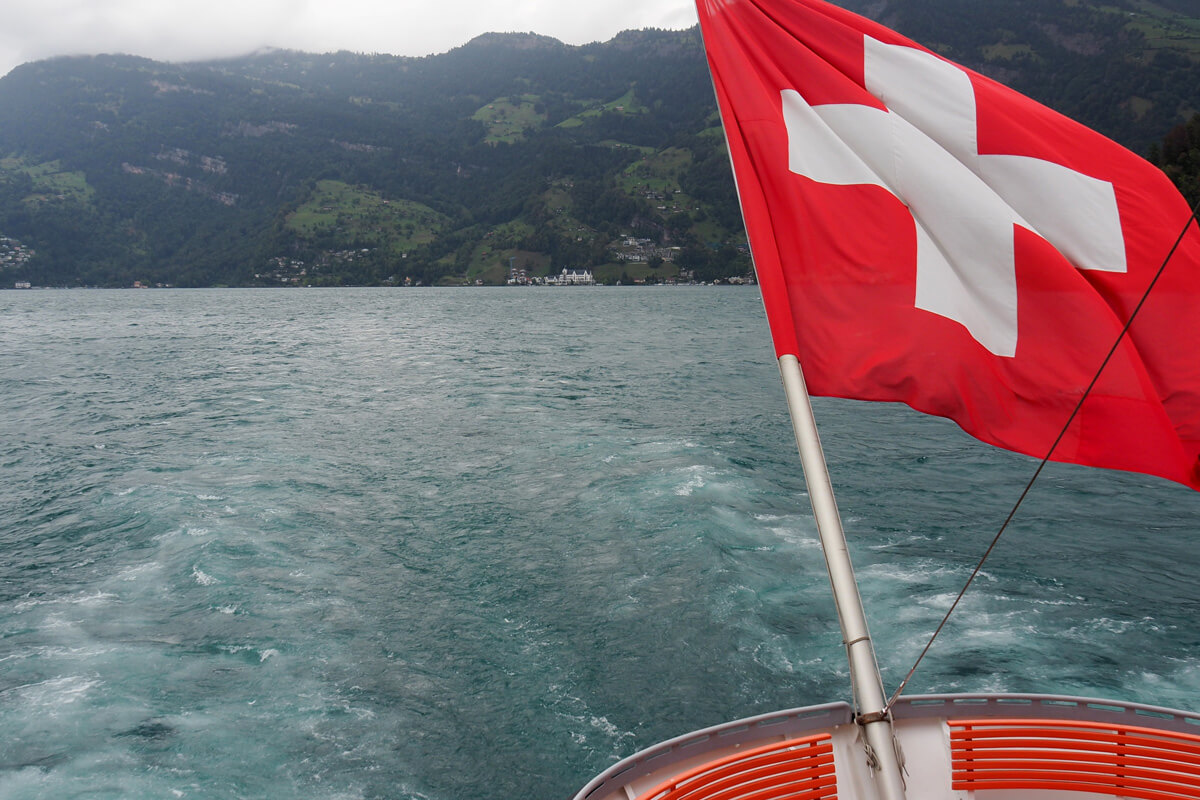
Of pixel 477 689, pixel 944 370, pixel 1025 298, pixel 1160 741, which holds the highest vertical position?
pixel 1025 298

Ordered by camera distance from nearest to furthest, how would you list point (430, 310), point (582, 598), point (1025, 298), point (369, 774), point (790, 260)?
point (1025, 298) < point (790, 260) < point (369, 774) < point (582, 598) < point (430, 310)

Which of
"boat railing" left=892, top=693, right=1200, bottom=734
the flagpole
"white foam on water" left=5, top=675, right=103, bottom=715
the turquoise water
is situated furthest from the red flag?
"white foam on water" left=5, top=675, right=103, bottom=715

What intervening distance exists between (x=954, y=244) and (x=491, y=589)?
9746 mm

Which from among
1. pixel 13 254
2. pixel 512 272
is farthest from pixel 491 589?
pixel 13 254

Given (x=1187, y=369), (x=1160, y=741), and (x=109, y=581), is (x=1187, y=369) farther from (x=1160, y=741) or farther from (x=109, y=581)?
(x=109, y=581)

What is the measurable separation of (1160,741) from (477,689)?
6896mm

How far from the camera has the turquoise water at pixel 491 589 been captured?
26.7 ft

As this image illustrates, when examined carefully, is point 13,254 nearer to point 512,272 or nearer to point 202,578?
point 512,272

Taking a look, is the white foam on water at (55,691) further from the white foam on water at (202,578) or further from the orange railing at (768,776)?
the orange railing at (768,776)

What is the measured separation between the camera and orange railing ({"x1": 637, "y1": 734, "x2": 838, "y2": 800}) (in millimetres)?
4012

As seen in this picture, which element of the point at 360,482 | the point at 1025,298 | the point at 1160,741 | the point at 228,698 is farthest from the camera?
the point at 360,482

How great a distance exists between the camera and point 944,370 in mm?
3527

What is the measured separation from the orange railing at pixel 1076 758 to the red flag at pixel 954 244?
210 centimetres

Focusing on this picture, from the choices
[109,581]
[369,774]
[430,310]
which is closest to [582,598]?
[369,774]
